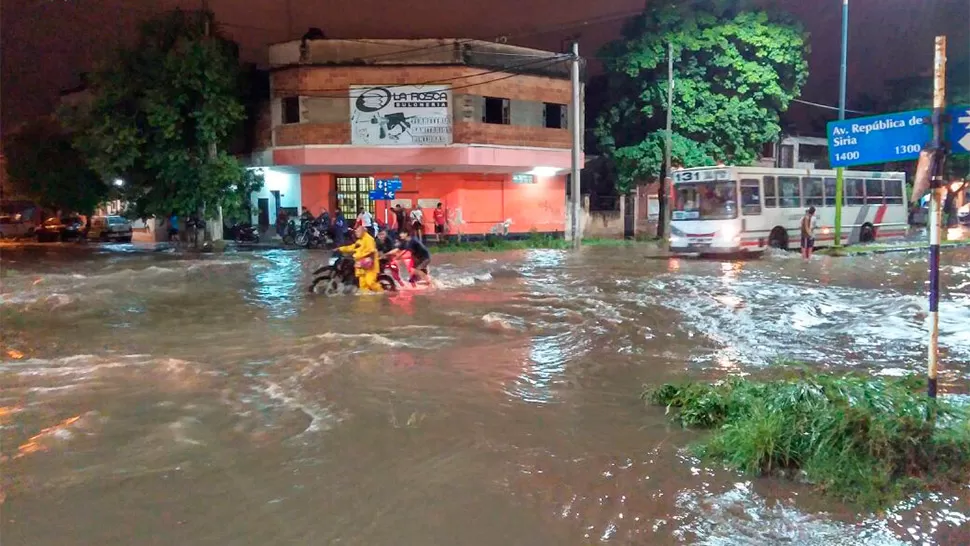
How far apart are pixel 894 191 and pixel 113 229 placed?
3244 centimetres

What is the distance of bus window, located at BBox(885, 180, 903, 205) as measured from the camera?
84.7 ft

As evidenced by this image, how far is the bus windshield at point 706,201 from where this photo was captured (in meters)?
20.4

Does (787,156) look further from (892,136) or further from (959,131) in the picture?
(959,131)

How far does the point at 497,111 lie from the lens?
2912cm

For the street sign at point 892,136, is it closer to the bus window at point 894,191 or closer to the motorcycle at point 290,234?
the bus window at point 894,191

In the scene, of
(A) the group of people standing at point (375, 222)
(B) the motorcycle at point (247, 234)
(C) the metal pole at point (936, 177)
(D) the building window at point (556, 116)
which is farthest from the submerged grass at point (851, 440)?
(B) the motorcycle at point (247, 234)

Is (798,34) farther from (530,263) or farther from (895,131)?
(895,131)

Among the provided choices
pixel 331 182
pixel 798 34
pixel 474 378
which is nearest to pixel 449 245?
pixel 331 182

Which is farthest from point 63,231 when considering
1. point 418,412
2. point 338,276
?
point 418,412

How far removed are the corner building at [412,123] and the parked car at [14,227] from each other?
1902 centimetres

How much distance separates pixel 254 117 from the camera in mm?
29531

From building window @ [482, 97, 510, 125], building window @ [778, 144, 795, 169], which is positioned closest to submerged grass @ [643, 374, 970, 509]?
building window @ [482, 97, 510, 125]

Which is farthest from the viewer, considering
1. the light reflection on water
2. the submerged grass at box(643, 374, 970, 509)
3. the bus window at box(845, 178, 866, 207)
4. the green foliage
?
the green foliage

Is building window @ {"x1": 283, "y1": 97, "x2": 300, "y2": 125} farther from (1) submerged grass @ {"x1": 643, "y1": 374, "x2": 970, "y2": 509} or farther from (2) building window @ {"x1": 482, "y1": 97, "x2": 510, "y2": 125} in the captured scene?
(1) submerged grass @ {"x1": 643, "y1": 374, "x2": 970, "y2": 509}
